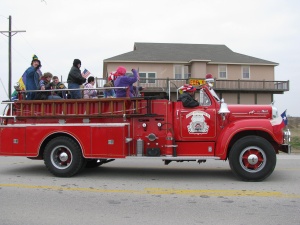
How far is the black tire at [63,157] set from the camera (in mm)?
7918

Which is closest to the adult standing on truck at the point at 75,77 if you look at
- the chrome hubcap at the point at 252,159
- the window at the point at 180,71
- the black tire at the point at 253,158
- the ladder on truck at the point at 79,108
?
the ladder on truck at the point at 79,108

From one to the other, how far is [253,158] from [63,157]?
4.09m

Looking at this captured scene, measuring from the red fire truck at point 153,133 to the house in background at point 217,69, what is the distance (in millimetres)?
25614

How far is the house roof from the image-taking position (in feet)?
115

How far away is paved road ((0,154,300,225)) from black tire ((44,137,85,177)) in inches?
8.3

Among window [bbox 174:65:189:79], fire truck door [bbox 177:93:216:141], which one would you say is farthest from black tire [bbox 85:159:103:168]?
window [bbox 174:65:189:79]

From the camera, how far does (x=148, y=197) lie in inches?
245

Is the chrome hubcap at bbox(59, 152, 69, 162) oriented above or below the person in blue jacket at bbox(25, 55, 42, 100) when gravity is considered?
below

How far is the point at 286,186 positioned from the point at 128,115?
351cm

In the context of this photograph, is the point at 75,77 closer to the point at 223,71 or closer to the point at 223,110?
the point at 223,110

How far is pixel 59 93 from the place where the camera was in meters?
8.70

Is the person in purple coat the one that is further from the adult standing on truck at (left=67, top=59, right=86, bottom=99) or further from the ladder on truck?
the adult standing on truck at (left=67, top=59, right=86, bottom=99)

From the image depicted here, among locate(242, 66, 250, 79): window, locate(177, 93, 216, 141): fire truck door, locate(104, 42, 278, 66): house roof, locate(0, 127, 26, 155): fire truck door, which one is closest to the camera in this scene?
locate(177, 93, 216, 141): fire truck door

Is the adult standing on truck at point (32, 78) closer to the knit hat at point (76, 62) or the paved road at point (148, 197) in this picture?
the knit hat at point (76, 62)
